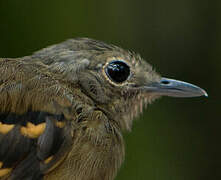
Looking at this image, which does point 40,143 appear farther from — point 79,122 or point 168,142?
point 168,142

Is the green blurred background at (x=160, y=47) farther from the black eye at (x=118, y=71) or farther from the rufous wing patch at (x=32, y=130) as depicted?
the rufous wing patch at (x=32, y=130)

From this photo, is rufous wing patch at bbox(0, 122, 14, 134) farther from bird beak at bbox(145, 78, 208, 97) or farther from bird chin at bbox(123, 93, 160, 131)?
bird beak at bbox(145, 78, 208, 97)

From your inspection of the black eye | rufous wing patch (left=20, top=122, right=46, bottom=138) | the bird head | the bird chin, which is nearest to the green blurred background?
the bird chin

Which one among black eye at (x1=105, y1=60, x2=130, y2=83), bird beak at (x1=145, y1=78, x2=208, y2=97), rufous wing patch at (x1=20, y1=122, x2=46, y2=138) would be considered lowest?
rufous wing patch at (x1=20, y1=122, x2=46, y2=138)

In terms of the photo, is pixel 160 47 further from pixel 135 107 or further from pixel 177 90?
pixel 135 107

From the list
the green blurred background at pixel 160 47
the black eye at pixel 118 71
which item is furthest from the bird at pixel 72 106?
the green blurred background at pixel 160 47

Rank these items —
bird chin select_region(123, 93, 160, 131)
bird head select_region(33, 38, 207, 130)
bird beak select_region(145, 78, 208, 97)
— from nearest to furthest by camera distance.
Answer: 1. bird head select_region(33, 38, 207, 130)
2. bird chin select_region(123, 93, 160, 131)
3. bird beak select_region(145, 78, 208, 97)

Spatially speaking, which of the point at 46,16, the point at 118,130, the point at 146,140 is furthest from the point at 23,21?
the point at 118,130

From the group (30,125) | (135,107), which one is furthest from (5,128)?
(135,107)
